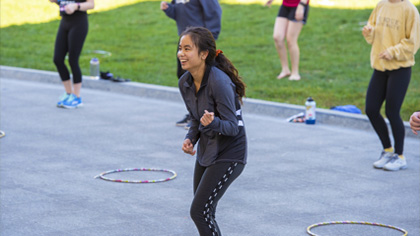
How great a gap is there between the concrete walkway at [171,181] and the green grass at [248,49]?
1.73 metres

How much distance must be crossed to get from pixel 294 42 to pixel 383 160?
5.22 metres

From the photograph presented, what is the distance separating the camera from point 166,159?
8.39m

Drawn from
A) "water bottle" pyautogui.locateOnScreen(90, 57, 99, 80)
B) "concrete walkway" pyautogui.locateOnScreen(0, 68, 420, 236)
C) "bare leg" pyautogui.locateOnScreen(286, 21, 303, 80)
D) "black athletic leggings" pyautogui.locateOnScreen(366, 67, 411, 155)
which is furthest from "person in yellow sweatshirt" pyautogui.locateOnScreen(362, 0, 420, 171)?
"water bottle" pyautogui.locateOnScreen(90, 57, 99, 80)

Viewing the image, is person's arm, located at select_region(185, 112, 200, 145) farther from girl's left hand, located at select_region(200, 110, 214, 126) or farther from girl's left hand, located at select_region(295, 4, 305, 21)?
girl's left hand, located at select_region(295, 4, 305, 21)

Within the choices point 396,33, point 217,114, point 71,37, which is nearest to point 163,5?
point 71,37

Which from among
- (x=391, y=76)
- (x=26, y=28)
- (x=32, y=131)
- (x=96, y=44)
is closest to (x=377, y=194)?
(x=391, y=76)

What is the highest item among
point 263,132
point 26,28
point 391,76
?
point 391,76

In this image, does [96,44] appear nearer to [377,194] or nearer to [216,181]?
[377,194]

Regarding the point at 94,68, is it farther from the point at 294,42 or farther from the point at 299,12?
the point at 299,12

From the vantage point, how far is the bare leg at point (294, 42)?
12883 mm

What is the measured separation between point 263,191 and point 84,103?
18.2 ft

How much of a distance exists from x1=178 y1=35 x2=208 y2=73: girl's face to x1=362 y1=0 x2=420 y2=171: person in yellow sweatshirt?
3.34 m

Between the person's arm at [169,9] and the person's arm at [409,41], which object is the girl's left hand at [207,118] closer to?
the person's arm at [409,41]

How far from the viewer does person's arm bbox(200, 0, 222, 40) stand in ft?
31.4
